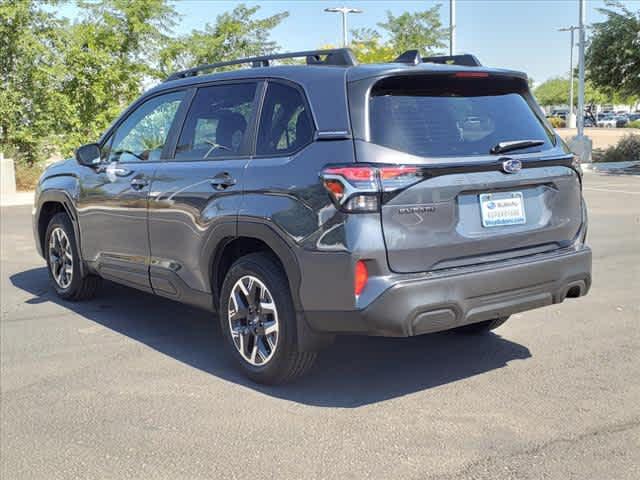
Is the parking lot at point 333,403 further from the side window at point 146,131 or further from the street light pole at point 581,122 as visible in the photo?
the street light pole at point 581,122

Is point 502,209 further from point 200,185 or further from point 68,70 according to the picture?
point 68,70

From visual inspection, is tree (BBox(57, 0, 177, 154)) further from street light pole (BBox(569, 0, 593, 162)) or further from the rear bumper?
the rear bumper

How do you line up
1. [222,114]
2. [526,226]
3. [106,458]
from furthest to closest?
[222,114] → [526,226] → [106,458]

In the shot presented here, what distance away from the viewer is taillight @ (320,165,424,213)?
3.85m

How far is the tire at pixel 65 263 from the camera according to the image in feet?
22.0

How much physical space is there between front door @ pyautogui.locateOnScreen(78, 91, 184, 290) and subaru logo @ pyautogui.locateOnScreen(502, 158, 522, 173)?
2392 mm

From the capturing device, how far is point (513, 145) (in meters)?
4.36

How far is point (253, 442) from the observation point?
12.5 ft

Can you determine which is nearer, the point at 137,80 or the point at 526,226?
the point at 526,226

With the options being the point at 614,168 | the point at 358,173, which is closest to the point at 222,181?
the point at 358,173

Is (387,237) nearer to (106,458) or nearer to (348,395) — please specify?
(348,395)

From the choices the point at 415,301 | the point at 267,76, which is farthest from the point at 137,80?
the point at 415,301

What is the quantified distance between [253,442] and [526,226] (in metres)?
1.91

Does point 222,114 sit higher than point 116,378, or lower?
higher
